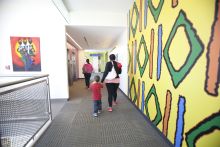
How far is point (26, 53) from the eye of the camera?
12.6 ft

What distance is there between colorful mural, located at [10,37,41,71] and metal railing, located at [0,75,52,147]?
1637mm

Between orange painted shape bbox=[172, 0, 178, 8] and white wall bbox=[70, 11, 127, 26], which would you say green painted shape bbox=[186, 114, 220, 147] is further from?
white wall bbox=[70, 11, 127, 26]

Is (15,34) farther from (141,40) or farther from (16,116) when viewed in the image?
(141,40)

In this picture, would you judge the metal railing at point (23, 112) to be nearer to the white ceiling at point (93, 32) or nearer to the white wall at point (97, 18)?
the white wall at point (97, 18)

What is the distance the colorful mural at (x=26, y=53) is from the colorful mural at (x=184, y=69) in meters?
3.21

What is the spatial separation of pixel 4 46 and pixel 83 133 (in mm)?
3575

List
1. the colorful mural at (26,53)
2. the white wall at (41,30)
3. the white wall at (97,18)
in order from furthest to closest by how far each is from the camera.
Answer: the white wall at (97,18) < the colorful mural at (26,53) < the white wall at (41,30)

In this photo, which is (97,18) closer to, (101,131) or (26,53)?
(26,53)

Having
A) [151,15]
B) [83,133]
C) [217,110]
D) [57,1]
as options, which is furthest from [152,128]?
[57,1]

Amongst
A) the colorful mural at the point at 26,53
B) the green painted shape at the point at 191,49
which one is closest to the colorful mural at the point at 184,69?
the green painted shape at the point at 191,49

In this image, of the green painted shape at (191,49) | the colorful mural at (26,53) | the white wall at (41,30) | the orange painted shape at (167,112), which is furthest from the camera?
the colorful mural at (26,53)

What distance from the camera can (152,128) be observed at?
8.11 ft

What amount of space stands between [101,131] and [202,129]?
162 centimetres

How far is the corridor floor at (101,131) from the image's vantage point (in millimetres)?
2041
